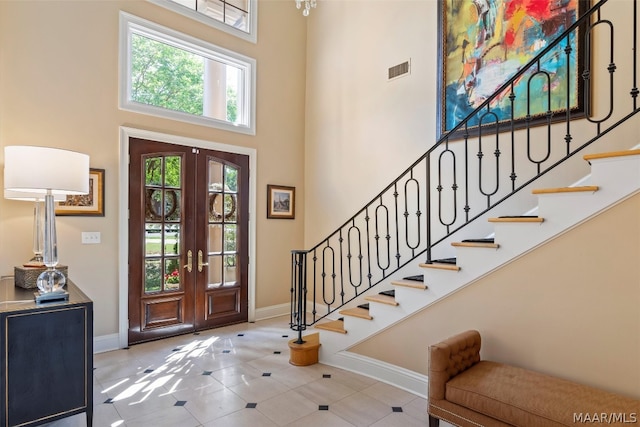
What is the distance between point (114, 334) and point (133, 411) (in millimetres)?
1622

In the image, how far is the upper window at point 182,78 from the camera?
4270 millimetres

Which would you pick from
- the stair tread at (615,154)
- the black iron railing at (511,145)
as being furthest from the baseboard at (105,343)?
the stair tread at (615,154)

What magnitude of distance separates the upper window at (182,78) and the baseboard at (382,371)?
3.38 metres

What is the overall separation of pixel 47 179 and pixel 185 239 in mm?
2199

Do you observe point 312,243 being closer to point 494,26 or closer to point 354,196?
point 354,196

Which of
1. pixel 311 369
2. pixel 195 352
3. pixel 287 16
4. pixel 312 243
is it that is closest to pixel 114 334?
pixel 195 352

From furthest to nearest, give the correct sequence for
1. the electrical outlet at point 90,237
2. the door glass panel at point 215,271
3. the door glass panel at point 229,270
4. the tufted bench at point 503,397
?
the door glass panel at point 229,270, the door glass panel at point 215,271, the electrical outlet at point 90,237, the tufted bench at point 503,397

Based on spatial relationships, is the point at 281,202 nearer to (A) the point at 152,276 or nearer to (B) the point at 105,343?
(A) the point at 152,276

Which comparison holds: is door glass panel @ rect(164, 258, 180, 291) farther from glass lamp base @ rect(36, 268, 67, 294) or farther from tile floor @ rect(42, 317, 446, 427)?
glass lamp base @ rect(36, 268, 67, 294)

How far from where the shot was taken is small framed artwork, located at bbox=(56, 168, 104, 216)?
3777mm

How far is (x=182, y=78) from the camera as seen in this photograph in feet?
16.6

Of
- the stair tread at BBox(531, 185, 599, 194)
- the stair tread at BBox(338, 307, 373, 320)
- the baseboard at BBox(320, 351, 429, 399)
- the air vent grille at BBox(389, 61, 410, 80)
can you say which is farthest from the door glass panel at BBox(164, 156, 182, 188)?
the stair tread at BBox(531, 185, 599, 194)

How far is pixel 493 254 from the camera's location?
8.64 feet

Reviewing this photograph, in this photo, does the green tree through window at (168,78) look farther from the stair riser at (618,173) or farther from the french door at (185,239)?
the stair riser at (618,173)
